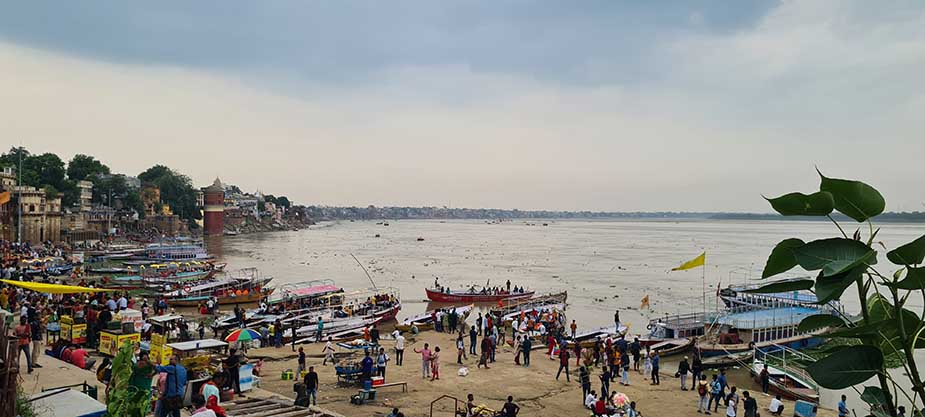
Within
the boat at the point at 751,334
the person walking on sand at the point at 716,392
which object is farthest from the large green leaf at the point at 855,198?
the boat at the point at 751,334

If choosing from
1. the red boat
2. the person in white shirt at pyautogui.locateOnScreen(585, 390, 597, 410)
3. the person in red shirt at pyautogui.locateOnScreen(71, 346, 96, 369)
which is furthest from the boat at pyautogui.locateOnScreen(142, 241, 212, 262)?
the person in white shirt at pyautogui.locateOnScreen(585, 390, 597, 410)

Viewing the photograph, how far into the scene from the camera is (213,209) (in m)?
108

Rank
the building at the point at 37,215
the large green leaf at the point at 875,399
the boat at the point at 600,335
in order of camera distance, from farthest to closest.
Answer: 1. the building at the point at 37,215
2. the boat at the point at 600,335
3. the large green leaf at the point at 875,399

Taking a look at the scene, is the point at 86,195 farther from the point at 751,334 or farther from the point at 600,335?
the point at 751,334

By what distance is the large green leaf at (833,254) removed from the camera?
179 cm

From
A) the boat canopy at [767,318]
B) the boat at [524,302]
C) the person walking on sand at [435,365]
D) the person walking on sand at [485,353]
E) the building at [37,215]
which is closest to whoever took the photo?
the person walking on sand at [435,365]

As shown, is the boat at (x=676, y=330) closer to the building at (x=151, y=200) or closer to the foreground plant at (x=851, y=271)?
the foreground plant at (x=851, y=271)

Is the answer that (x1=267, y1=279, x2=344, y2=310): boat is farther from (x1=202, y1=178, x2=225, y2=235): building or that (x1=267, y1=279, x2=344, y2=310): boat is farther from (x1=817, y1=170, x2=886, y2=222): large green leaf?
(x1=202, y1=178, x2=225, y2=235): building

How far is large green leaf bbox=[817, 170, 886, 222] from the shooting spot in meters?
1.90

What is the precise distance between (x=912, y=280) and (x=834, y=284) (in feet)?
1.12

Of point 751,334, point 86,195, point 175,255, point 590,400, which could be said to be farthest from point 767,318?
point 86,195

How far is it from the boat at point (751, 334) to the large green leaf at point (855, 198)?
23845mm

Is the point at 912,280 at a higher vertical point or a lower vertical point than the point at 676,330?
higher

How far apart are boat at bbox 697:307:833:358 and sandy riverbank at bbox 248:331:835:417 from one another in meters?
5.18
